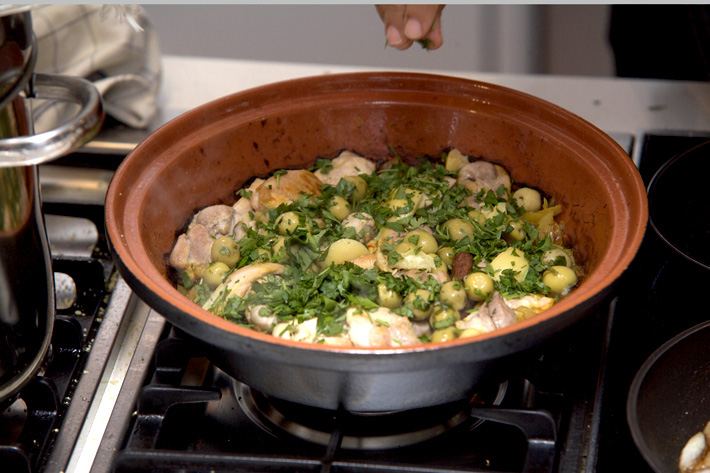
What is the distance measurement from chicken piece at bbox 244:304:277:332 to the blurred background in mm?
1436

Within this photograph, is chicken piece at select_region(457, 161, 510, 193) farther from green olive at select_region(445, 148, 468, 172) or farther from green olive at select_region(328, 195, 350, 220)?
green olive at select_region(328, 195, 350, 220)

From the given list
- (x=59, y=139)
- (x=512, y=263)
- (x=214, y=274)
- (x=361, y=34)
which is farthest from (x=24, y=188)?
(x=361, y=34)

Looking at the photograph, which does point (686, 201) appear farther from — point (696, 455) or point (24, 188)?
point (24, 188)

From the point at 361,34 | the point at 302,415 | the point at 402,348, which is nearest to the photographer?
the point at 402,348

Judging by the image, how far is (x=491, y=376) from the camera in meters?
0.97

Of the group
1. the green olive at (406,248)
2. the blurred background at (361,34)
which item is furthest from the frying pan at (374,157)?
the blurred background at (361,34)

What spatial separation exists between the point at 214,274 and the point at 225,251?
4 centimetres

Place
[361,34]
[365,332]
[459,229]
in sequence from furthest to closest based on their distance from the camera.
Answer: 1. [361,34]
2. [459,229]
3. [365,332]

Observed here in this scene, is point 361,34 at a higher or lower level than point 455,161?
lower

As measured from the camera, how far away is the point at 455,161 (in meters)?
1.30

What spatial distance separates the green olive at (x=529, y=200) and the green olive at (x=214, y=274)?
1.32 ft

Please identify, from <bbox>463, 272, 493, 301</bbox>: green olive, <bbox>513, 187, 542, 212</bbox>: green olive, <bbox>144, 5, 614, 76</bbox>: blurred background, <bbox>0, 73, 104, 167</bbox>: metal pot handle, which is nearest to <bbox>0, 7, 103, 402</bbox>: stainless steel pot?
<bbox>0, 73, 104, 167</bbox>: metal pot handle

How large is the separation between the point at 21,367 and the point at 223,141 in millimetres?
392

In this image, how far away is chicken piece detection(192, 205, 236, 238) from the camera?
1.22m
